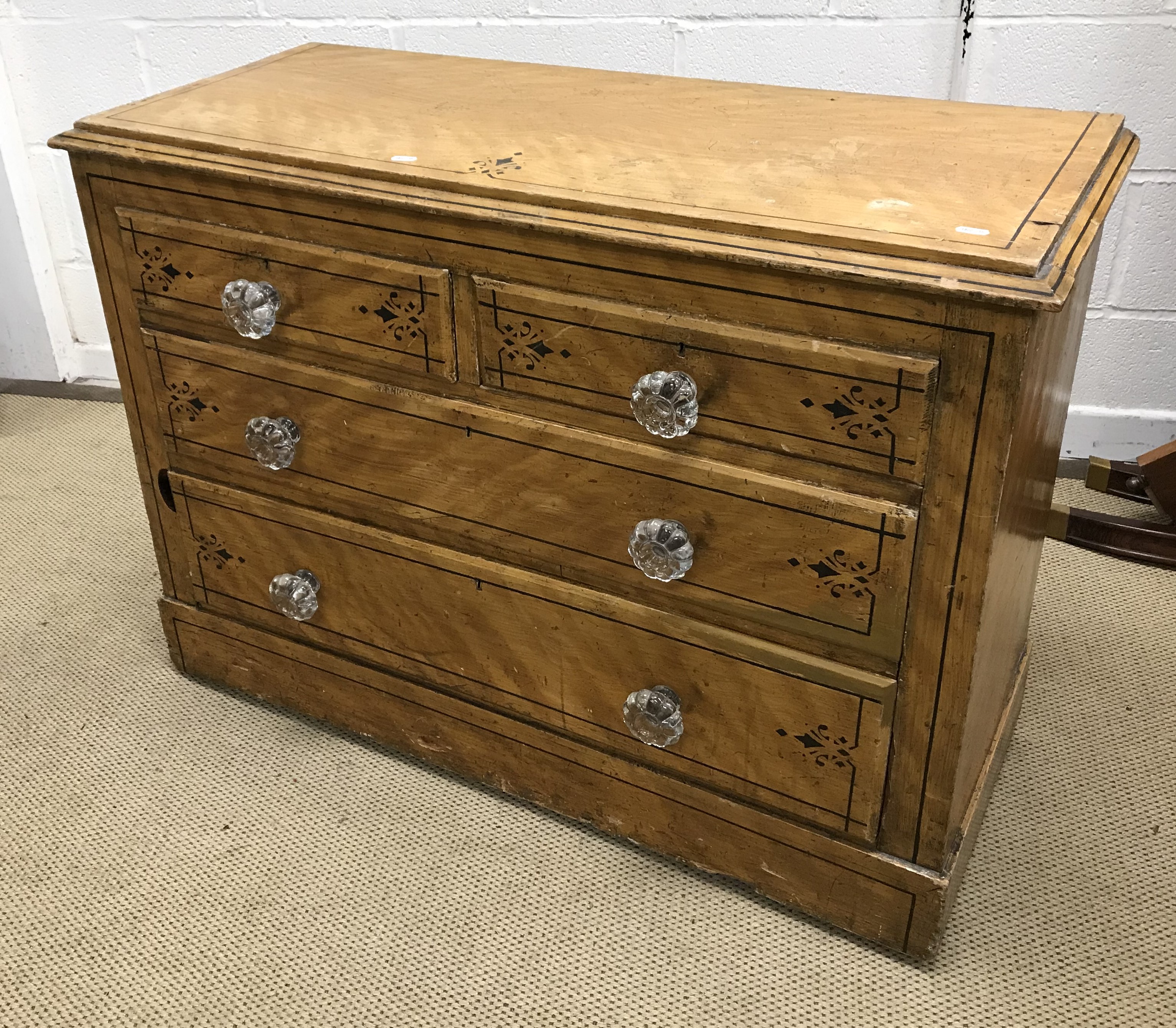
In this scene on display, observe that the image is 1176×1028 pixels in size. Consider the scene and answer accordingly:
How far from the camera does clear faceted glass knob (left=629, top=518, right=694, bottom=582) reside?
4.39ft

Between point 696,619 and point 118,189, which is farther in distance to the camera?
point 118,189

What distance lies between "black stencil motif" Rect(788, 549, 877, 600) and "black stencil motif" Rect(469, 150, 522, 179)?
53 centimetres

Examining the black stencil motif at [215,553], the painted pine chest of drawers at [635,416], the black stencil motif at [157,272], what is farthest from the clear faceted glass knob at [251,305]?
the black stencil motif at [215,553]

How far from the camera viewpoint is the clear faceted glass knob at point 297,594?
1.70 metres

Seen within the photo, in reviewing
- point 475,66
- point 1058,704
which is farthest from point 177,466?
point 1058,704

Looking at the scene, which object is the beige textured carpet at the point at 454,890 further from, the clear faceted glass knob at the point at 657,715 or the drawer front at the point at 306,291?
the drawer front at the point at 306,291

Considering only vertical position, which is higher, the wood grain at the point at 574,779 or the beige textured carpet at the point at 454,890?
the wood grain at the point at 574,779

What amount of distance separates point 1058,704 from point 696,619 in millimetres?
795

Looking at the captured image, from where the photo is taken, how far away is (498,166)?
136 centimetres

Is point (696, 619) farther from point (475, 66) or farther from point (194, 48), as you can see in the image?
point (194, 48)

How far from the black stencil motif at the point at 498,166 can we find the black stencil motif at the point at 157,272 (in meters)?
0.46

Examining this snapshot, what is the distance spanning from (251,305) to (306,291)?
72 mm

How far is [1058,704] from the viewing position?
6.18 ft

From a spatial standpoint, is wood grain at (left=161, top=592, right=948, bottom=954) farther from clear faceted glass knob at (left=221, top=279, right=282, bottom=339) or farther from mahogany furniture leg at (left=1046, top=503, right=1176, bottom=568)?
mahogany furniture leg at (left=1046, top=503, right=1176, bottom=568)
